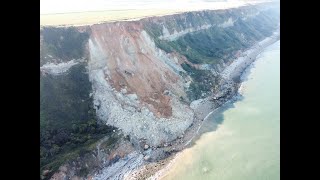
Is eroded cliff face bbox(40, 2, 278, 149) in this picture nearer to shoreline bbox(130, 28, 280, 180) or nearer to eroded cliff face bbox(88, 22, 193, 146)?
eroded cliff face bbox(88, 22, 193, 146)

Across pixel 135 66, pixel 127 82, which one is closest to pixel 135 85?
pixel 127 82

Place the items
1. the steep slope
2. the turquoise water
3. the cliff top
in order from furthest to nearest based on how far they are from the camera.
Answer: the cliff top
the steep slope
the turquoise water

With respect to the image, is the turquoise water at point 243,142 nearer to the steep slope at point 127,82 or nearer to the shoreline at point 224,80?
the shoreline at point 224,80

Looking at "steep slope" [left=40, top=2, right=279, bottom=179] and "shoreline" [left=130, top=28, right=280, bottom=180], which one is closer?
"shoreline" [left=130, top=28, right=280, bottom=180]

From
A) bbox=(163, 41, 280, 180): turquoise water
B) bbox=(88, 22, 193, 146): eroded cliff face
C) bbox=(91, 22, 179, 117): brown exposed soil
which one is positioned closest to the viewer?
bbox=(163, 41, 280, 180): turquoise water

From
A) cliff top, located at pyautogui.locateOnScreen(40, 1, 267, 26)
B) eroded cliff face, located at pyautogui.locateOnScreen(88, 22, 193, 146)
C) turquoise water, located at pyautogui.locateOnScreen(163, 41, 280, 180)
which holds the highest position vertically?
cliff top, located at pyautogui.locateOnScreen(40, 1, 267, 26)

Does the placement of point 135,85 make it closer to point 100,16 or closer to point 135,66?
point 135,66

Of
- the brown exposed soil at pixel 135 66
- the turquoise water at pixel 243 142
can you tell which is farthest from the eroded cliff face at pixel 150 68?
the turquoise water at pixel 243 142

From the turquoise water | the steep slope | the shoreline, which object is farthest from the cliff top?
the turquoise water
